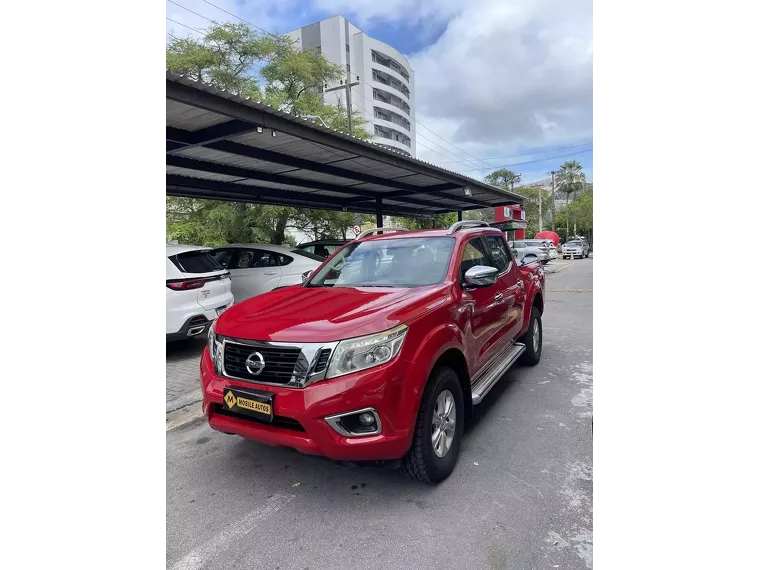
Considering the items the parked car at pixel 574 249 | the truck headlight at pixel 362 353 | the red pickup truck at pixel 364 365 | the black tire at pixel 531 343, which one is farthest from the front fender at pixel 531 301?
the parked car at pixel 574 249

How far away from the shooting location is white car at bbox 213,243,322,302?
8.36m

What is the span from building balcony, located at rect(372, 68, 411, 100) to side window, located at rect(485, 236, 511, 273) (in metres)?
67.8

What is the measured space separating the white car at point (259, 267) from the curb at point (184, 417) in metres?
4.09

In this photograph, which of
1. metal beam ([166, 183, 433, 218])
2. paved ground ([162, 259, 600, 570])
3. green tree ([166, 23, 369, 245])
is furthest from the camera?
green tree ([166, 23, 369, 245])

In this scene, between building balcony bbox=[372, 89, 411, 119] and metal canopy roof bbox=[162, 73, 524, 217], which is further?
building balcony bbox=[372, 89, 411, 119]

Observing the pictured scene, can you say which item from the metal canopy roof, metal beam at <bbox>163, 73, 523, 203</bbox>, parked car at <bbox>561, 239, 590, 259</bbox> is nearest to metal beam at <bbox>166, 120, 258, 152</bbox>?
the metal canopy roof

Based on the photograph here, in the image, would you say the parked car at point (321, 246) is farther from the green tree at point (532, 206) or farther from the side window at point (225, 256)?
the green tree at point (532, 206)

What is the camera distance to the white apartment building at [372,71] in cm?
6209

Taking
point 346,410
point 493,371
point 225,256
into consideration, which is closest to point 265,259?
point 225,256

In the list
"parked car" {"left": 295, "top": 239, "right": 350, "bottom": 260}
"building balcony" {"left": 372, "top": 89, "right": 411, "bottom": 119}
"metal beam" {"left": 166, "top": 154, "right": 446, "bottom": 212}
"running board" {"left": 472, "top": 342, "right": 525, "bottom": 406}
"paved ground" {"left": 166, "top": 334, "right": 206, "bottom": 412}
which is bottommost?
"paved ground" {"left": 166, "top": 334, "right": 206, "bottom": 412}

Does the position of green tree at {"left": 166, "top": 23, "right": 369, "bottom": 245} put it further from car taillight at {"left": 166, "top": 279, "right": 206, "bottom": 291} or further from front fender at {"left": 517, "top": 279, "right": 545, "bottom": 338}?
front fender at {"left": 517, "top": 279, "right": 545, "bottom": 338}
